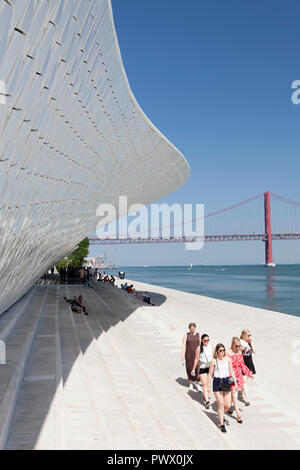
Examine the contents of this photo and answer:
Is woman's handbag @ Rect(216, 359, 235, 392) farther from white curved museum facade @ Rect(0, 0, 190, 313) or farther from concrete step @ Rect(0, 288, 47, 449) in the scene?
white curved museum facade @ Rect(0, 0, 190, 313)

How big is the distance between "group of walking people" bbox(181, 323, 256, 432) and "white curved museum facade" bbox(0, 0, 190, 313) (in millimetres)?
3312

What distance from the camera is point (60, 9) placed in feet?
13.1

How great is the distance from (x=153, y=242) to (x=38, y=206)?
213 ft

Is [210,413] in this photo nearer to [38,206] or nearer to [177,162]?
[38,206]

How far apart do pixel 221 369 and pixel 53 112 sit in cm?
393

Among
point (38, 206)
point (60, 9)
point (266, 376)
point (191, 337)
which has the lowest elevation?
point (266, 376)

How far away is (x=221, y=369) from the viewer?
5.09 m

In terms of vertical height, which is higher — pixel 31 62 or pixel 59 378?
pixel 31 62

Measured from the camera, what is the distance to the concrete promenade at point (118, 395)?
448cm

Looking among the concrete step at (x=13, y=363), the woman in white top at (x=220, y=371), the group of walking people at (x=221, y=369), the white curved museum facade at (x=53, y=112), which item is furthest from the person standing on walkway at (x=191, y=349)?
the white curved museum facade at (x=53, y=112)

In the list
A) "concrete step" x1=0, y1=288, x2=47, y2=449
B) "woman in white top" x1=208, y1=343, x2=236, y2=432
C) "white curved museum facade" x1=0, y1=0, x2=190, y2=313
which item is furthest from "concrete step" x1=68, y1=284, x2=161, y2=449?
"white curved museum facade" x1=0, y1=0, x2=190, y2=313

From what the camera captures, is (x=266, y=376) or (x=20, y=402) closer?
(x=20, y=402)
